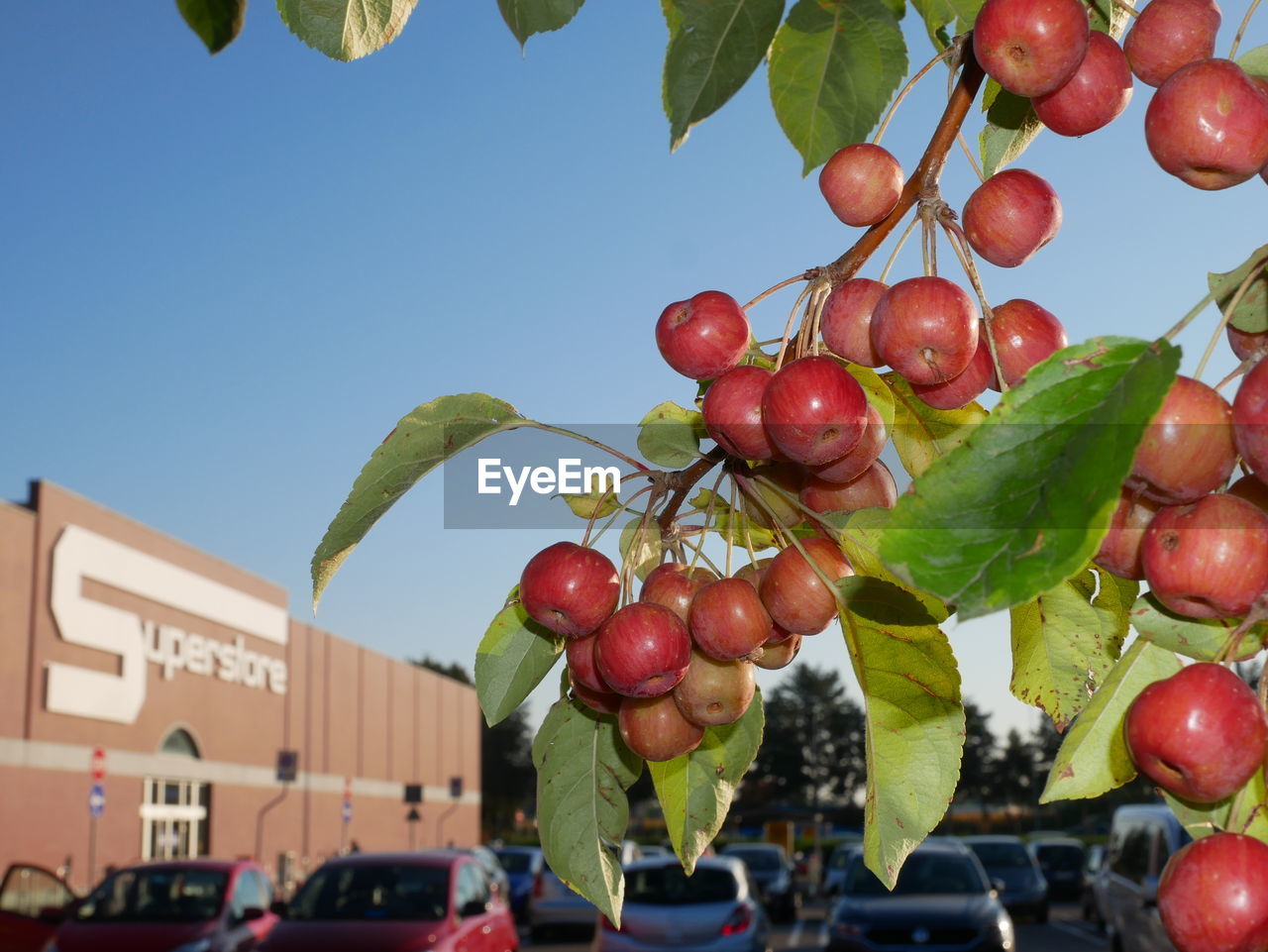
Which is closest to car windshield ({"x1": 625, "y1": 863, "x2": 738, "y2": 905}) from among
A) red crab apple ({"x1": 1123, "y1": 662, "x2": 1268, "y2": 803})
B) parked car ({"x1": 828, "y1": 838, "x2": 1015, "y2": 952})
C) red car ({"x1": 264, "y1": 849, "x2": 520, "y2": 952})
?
parked car ({"x1": 828, "y1": 838, "x2": 1015, "y2": 952})

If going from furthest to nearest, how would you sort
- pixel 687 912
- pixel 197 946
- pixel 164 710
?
pixel 164 710 → pixel 687 912 → pixel 197 946

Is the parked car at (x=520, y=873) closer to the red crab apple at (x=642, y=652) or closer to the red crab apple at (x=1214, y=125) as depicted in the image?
the red crab apple at (x=642, y=652)

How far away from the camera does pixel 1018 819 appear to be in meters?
85.2

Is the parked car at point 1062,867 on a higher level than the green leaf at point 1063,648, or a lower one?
lower

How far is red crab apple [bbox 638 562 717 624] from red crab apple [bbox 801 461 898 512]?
0.14 m

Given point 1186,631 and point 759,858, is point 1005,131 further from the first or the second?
point 759,858

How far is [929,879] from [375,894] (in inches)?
269

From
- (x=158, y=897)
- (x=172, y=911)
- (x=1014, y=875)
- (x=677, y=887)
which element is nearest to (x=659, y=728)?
(x=172, y=911)

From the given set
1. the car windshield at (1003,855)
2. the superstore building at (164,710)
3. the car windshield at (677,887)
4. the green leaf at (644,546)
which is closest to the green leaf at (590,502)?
the green leaf at (644,546)

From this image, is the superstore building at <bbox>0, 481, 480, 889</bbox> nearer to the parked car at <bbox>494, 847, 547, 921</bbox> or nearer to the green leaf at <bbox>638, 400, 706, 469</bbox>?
the parked car at <bbox>494, 847, 547, 921</bbox>

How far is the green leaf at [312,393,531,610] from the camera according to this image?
1.27 metres

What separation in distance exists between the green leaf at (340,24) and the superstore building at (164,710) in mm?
21537

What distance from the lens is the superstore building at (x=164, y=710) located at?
23.8 metres

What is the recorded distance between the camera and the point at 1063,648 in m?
1.25
